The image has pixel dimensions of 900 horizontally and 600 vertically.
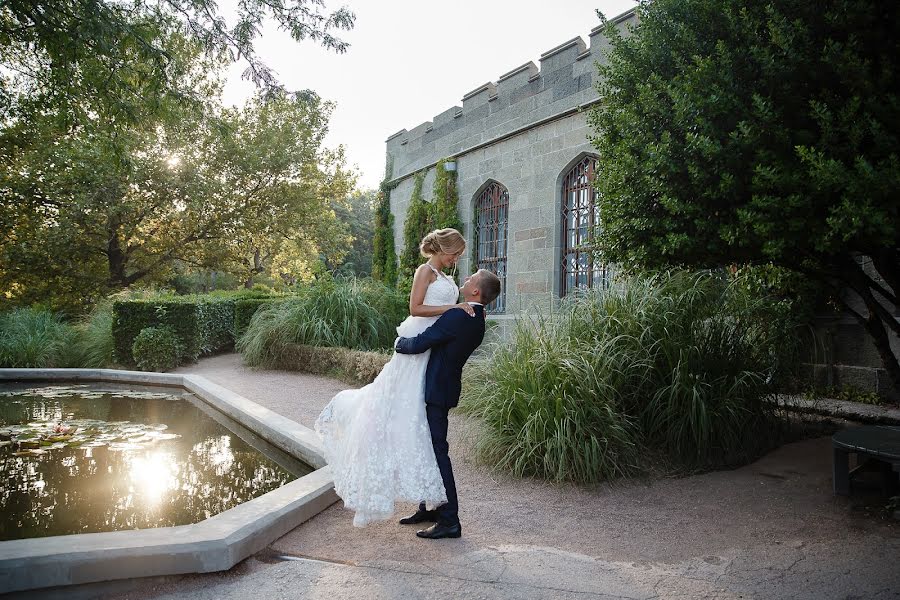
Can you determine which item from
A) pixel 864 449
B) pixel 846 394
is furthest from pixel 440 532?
pixel 846 394

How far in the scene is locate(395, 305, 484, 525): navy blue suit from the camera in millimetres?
3248

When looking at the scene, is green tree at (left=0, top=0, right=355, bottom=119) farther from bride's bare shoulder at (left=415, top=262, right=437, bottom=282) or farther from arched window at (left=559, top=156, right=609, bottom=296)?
arched window at (left=559, top=156, right=609, bottom=296)

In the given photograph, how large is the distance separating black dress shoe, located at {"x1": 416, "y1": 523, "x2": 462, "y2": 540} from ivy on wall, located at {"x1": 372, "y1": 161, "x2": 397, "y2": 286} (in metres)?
11.7

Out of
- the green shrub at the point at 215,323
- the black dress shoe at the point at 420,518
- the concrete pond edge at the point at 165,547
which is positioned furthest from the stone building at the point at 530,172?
the concrete pond edge at the point at 165,547

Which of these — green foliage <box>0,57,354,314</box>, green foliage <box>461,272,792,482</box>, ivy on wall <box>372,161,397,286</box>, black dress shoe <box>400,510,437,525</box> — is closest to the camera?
black dress shoe <box>400,510,437,525</box>

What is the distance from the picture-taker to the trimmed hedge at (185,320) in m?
11.1

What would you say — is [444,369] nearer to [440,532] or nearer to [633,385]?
[440,532]

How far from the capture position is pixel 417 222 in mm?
13445

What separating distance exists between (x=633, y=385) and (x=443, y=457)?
89.7 inches

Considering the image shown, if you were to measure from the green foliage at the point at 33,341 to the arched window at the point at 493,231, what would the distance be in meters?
8.28

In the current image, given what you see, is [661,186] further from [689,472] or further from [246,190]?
[246,190]

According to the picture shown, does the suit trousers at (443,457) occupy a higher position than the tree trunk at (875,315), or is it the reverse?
the tree trunk at (875,315)

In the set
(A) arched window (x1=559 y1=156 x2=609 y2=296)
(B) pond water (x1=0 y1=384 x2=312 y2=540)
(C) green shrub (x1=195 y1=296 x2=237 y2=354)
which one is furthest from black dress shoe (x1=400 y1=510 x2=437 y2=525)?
(C) green shrub (x1=195 y1=296 x2=237 y2=354)

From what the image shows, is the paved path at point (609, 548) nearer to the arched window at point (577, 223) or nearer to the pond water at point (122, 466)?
the pond water at point (122, 466)
